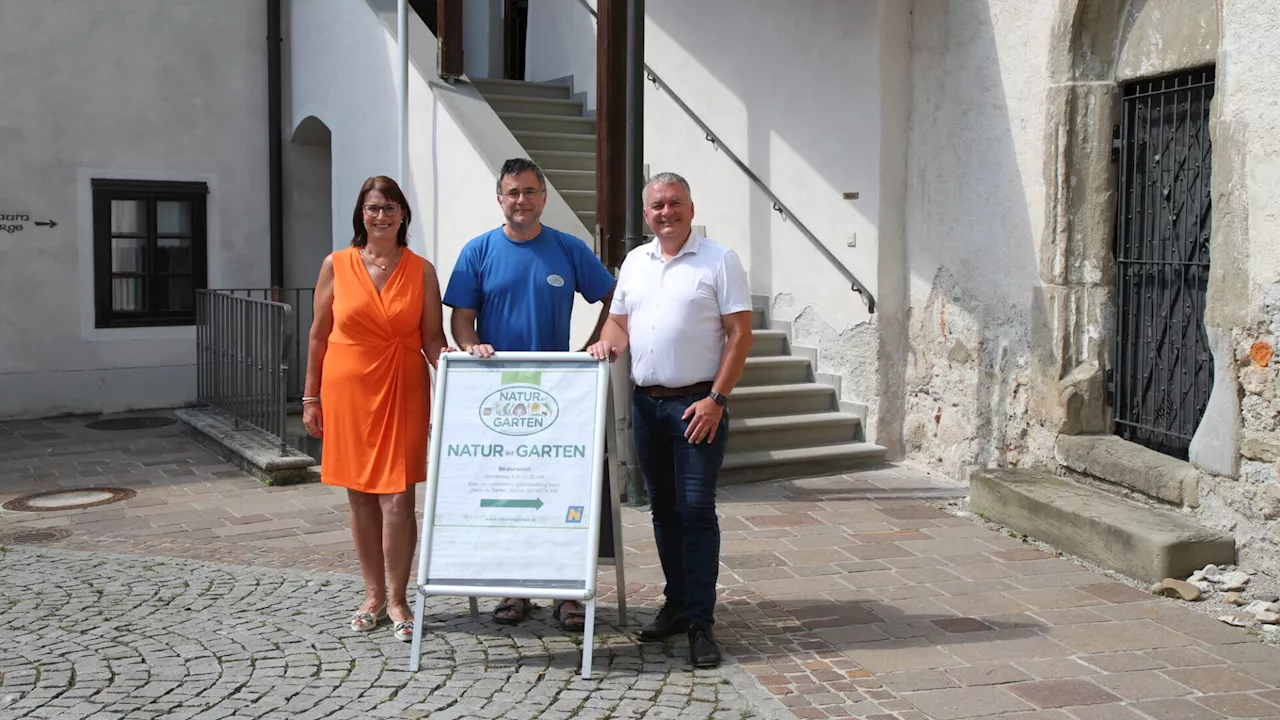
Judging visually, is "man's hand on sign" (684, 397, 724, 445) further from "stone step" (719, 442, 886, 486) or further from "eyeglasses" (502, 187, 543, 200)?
"stone step" (719, 442, 886, 486)

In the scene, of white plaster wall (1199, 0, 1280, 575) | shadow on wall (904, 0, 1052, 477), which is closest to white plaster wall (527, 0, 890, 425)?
shadow on wall (904, 0, 1052, 477)

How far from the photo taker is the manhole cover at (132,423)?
11055mm

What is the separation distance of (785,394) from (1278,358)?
3.63 m

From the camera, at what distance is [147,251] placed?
1217 cm

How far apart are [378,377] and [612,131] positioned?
341 cm

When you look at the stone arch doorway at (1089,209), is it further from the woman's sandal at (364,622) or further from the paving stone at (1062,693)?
the woman's sandal at (364,622)

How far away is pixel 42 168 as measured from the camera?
37.7ft

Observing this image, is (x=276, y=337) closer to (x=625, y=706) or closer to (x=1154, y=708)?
(x=625, y=706)

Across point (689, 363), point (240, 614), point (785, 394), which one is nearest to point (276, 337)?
point (785, 394)

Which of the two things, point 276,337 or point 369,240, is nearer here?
point 369,240

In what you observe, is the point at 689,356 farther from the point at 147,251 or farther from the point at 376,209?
the point at 147,251

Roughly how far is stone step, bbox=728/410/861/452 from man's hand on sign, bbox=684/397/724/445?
352cm

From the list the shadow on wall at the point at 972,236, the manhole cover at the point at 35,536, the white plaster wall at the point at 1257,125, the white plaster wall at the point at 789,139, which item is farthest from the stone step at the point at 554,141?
the white plaster wall at the point at 1257,125

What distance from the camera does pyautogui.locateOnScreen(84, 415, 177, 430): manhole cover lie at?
11055mm
